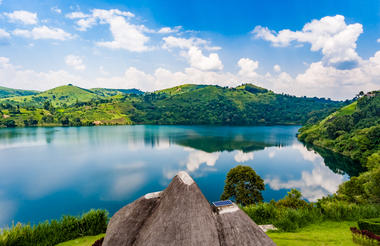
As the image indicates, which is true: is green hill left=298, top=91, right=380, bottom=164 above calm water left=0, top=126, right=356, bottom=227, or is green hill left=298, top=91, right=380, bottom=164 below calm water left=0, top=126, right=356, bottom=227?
above

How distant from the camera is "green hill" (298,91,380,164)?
167 ft

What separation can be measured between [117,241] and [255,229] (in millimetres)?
3695

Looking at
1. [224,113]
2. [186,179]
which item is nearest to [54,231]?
[186,179]

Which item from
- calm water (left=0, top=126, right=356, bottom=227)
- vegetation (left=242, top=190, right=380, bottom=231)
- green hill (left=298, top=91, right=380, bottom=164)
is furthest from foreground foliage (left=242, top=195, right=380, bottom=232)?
green hill (left=298, top=91, right=380, bottom=164)

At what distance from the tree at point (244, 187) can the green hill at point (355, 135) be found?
127 feet

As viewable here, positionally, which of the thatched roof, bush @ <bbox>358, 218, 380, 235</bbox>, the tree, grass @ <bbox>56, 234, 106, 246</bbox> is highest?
the thatched roof

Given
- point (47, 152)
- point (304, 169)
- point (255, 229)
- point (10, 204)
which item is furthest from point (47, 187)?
point (304, 169)

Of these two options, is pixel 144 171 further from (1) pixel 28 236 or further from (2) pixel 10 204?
(1) pixel 28 236

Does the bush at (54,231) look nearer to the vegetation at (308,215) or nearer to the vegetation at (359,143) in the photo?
the vegetation at (308,215)

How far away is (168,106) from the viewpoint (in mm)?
187375

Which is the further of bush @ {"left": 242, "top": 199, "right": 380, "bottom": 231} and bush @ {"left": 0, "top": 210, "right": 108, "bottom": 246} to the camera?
bush @ {"left": 242, "top": 199, "right": 380, "bottom": 231}

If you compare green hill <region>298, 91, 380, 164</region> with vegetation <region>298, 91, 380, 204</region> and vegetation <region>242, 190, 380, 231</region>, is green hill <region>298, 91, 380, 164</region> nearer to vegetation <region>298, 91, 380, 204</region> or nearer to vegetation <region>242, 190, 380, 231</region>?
vegetation <region>298, 91, 380, 204</region>

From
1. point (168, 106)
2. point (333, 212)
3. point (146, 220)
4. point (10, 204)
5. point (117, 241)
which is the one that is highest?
point (168, 106)

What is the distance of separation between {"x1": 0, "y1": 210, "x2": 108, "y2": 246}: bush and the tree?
16.5 m
